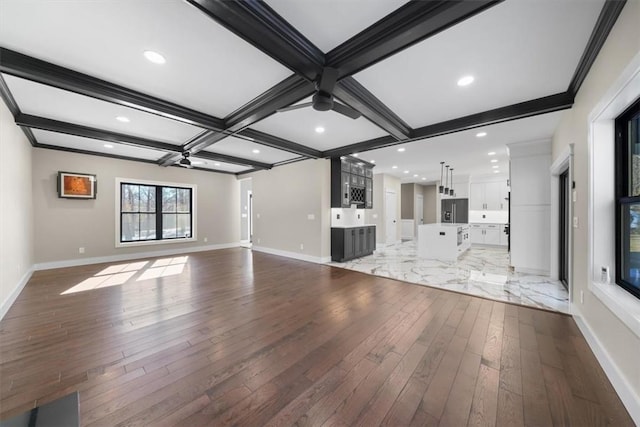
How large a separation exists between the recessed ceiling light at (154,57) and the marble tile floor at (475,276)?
4555 mm

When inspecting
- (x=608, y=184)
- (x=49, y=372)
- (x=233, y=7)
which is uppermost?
(x=233, y=7)

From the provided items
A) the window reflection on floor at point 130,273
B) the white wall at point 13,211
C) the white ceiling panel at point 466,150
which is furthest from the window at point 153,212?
the white ceiling panel at point 466,150

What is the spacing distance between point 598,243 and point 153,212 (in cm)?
880

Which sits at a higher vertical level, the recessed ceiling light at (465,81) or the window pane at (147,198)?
the recessed ceiling light at (465,81)

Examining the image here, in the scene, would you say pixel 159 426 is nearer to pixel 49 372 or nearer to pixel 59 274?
pixel 49 372

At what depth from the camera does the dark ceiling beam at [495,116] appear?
2.94 meters

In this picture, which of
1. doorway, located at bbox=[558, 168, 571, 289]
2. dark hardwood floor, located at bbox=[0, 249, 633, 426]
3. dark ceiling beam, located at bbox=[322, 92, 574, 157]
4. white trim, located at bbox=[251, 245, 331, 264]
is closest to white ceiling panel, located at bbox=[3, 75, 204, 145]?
dark hardwood floor, located at bbox=[0, 249, 633, 426]

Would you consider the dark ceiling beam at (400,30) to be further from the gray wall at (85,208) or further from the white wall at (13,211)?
the gray wall at (85,208)

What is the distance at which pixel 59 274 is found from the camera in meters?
4.65

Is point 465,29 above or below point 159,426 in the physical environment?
above

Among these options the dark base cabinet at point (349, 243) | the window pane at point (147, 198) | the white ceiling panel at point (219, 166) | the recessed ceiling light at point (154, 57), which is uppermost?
the recessed ceiling light at point (154, 57)

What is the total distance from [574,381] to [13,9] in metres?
5.00

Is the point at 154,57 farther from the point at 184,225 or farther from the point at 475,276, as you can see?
the point at 184,225

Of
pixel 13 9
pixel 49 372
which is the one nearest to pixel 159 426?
pixel 49 372
